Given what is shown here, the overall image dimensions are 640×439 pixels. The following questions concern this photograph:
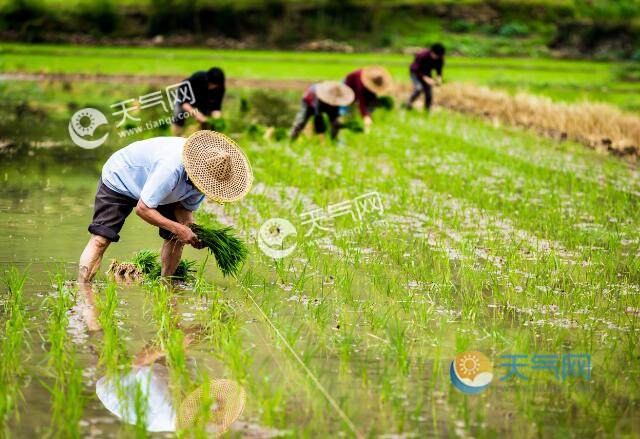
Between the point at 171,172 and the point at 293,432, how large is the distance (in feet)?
6.68

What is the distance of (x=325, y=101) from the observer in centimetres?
1190

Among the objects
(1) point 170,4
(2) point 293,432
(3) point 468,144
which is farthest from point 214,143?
(1) point 170,4

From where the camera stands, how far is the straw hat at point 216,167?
5379mm

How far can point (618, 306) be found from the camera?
5895 mm

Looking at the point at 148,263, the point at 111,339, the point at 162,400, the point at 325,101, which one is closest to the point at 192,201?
the point at 148,263

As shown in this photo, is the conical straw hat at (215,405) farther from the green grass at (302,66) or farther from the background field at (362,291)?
the green grass at (302,66)

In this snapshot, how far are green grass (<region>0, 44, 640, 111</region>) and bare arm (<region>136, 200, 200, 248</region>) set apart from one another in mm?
16549

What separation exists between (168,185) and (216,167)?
0.85ft

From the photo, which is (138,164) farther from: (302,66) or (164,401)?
(302,66)

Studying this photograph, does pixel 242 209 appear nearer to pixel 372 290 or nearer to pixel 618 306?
pixel 372 290

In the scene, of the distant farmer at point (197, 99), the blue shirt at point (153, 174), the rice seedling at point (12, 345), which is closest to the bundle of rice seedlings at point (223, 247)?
the blue shirt at point (153, 174)

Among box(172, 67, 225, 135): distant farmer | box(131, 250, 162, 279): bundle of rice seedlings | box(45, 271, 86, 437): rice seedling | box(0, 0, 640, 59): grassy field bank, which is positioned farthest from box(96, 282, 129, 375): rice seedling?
box(0, 0, 640, 59): grassy field bank

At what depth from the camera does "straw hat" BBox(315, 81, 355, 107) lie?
11.9 metres

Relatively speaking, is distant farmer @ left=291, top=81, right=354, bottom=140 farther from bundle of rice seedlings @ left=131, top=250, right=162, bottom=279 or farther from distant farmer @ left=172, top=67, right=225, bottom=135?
bundle of rice seedlings @ left=131, top=250, right=162, bottom=279
